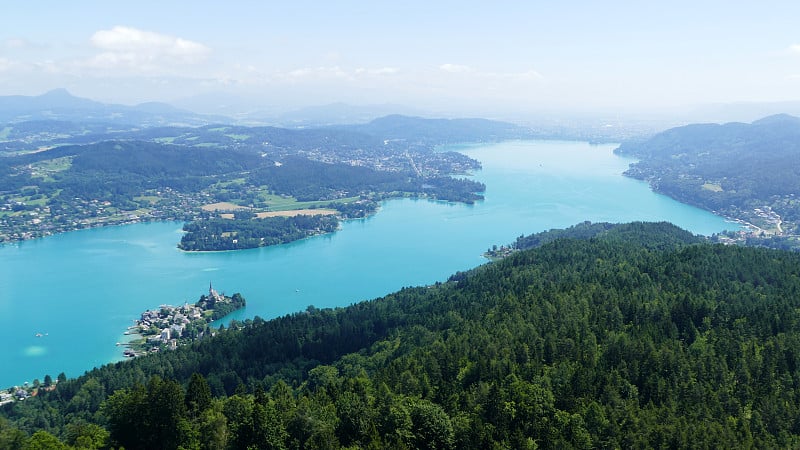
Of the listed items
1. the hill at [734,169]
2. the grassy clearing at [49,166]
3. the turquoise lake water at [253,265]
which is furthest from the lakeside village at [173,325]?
the grassy clearing at [49,166]

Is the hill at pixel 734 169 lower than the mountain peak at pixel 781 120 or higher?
lower

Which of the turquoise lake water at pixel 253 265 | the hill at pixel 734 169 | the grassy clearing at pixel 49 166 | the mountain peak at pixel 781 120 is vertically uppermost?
the mountain peak at pixel 781 120

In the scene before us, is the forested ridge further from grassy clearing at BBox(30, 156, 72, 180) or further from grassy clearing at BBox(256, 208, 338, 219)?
grassy clearing at BBox(30, 156, 72, 180)

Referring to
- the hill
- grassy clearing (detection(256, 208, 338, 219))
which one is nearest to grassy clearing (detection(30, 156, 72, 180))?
grassy clearing (detection(256, 208, 338, 219))

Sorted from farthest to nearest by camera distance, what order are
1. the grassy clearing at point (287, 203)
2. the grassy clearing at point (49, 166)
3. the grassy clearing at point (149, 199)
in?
the grassy clearing at point (49, 166) < the grassy clearing at point (149, 199) < the grassy clearing at point (287, 203)

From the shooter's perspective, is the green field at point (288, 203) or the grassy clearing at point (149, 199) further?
the grassy clearing at point (149, 199)

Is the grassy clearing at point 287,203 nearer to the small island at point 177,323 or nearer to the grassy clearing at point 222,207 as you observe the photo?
the grassy clearing at point 222,207

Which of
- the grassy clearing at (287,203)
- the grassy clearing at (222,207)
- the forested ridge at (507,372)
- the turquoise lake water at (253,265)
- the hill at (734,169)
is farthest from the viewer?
the grassy clearing at (287,203)

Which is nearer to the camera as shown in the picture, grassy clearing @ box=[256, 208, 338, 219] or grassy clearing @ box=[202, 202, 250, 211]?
grassy clearing @ box=[256, 208, 338, 219]
